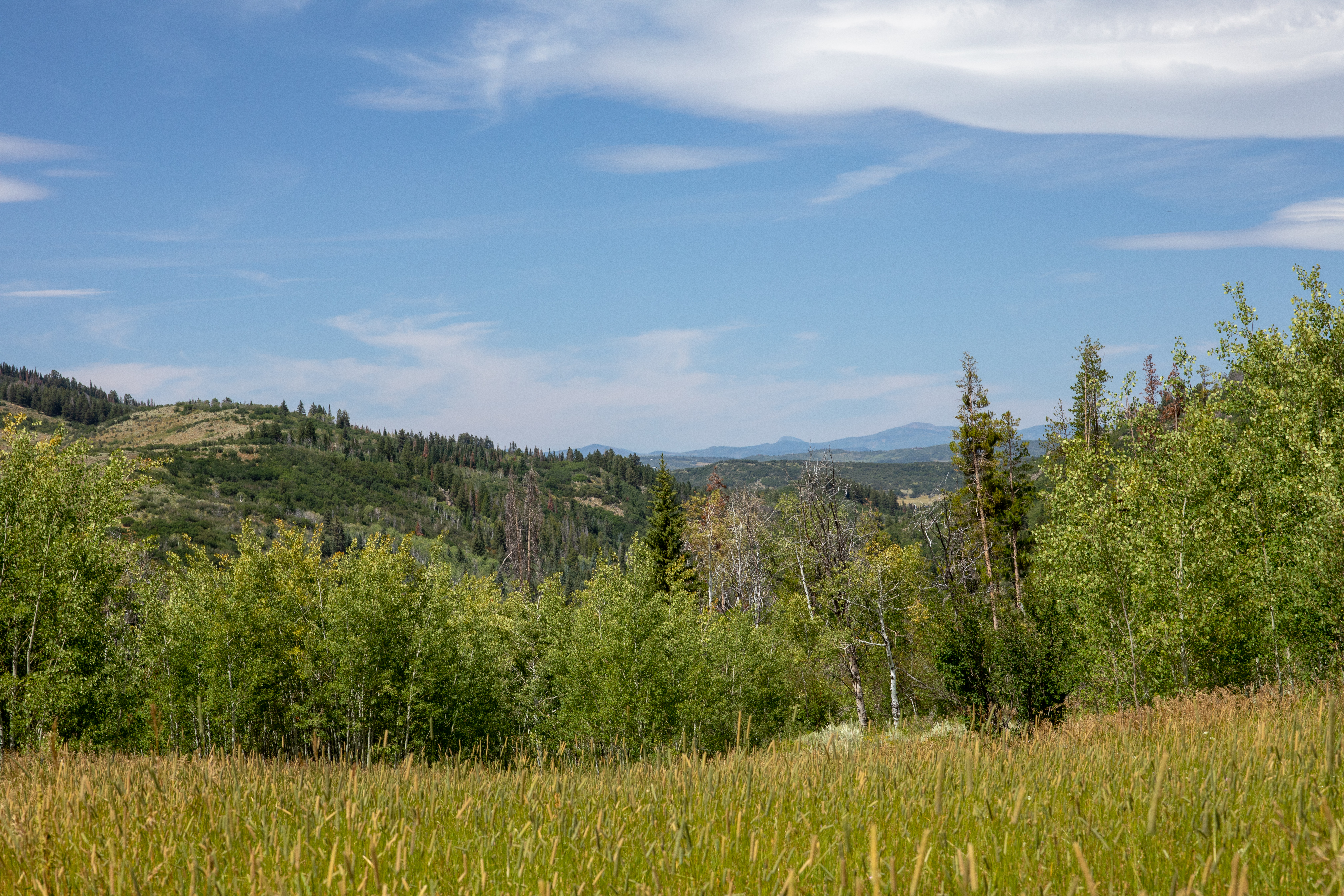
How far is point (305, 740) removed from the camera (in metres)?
33.9

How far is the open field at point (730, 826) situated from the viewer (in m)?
2.95

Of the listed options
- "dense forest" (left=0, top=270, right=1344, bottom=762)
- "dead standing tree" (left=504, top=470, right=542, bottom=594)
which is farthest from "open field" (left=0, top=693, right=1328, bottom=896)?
"dead standing tree" (left=504, top=470, right=542, bottom=594)

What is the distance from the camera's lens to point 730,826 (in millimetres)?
3680

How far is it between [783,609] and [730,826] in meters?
54.8

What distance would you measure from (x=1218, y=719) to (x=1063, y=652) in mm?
27990

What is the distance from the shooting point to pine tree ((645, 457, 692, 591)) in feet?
209

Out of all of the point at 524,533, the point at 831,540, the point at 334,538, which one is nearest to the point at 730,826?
the point at 831,540

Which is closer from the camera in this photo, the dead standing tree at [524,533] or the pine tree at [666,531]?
the pine tree at [666,531]

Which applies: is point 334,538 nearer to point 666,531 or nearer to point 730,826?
point 666,531

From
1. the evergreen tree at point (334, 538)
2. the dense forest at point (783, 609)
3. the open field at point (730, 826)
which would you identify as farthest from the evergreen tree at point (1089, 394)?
the evergreen tree at point (334, 538)

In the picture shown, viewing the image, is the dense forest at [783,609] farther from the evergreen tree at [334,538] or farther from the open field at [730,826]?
the evergreen tree at [334,538]

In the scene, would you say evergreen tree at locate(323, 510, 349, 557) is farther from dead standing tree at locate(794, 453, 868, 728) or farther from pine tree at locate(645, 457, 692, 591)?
dead standing tree at locate(794, 453, 868, 728)

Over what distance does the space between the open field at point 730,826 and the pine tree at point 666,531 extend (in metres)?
57.1

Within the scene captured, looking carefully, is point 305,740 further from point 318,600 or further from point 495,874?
point 495,874
